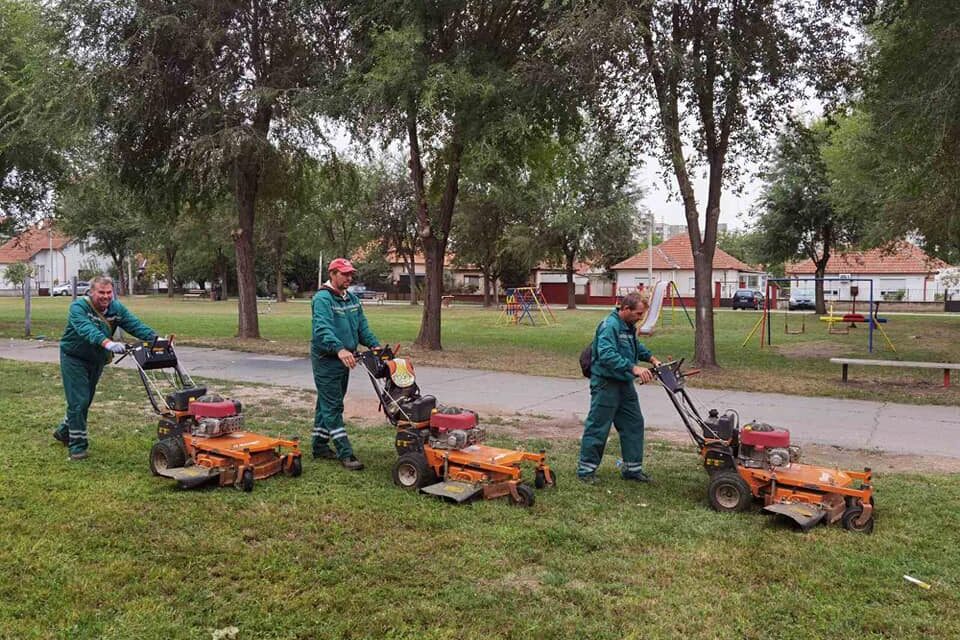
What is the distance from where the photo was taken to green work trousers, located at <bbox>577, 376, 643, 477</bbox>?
6.21 m

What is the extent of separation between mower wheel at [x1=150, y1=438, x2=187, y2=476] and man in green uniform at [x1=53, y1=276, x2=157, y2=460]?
0.96m

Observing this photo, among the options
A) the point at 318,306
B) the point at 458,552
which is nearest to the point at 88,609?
the point at 458,552

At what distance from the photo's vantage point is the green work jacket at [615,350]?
236 inches

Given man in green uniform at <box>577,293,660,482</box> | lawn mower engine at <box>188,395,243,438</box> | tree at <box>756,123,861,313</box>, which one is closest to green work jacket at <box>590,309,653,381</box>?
man in green uniform at <box>577,293,660,482</box>

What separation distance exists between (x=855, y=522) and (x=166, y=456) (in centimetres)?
508

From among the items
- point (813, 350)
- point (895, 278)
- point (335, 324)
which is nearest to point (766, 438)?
point (335, 324)

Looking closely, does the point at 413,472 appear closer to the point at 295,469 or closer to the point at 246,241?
the point at 295,469

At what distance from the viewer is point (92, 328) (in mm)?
6297

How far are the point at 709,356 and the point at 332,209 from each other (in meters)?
19.2

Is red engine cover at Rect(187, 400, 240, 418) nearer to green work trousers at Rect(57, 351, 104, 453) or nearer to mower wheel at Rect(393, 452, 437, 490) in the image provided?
green work trousers at Rect(57, 351, 104, 453)

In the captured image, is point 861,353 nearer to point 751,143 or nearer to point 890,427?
point 751,143

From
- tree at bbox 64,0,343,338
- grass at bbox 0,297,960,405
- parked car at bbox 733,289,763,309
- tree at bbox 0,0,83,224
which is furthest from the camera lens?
parked car at bbox 733,289,763,309

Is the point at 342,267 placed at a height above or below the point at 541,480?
above

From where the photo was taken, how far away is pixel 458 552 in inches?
180
